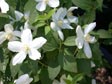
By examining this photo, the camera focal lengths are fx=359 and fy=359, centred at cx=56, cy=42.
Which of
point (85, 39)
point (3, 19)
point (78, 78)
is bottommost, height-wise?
point (78, 78)

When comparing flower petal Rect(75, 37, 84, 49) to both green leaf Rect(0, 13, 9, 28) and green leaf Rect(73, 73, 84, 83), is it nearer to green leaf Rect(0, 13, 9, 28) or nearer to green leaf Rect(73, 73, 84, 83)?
green leaf Rect(73, 73, 84, 83)

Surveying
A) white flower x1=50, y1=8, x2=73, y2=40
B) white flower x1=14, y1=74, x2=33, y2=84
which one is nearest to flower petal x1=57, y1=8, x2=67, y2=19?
white flower x1=50, y1=8, x2=73, y2=40

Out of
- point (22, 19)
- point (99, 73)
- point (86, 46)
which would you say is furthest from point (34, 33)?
point (99, 73)

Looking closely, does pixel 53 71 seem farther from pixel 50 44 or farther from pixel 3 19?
pixel 3 19

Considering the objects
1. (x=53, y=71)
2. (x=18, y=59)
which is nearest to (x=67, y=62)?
(x=53, y=71)

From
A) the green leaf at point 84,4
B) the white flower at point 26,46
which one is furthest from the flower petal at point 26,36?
the green leaf at point 84,4

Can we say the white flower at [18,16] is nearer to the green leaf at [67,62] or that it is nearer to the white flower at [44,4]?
the white flower at [44,4]

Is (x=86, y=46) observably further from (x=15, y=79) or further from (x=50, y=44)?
(x=15, y=79)
